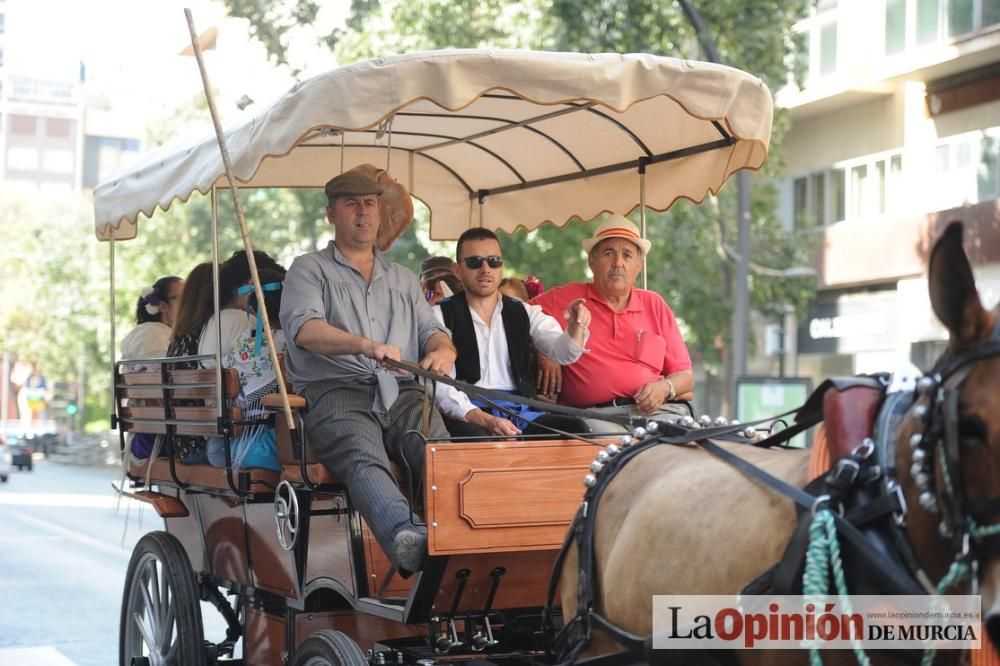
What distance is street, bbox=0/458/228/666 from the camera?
29.9 ft

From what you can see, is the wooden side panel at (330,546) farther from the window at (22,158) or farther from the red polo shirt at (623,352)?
the window at (22,158)

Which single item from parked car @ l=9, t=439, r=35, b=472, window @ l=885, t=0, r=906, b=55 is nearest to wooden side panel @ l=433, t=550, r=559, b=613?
window @ l=885, t=0, r=906, b=55

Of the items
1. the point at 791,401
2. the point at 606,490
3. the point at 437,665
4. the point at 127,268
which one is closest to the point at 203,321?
the point at 437,665

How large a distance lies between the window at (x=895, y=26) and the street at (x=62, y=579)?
1525 centimetres

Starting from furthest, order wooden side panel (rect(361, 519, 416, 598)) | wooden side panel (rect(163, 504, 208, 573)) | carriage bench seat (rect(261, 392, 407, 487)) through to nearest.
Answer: wooden side panel (rect(163, 504, 208, 573)) < carriage bench seat (rect(261, 392, 407, 487)) < wooden side panel (rect(361, 519, 416, 598))

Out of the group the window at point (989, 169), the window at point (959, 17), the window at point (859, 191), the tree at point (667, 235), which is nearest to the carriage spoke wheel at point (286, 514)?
the tree at point (667, 235)

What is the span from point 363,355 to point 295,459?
22.0 inches

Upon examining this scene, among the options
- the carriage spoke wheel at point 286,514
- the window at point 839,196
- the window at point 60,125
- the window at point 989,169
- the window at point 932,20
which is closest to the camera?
the carriage spoke wheel at point 286,514

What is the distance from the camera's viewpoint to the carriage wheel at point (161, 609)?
627 centimetres

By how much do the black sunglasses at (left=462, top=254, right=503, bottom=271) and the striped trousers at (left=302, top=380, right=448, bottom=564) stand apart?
0.73 metres

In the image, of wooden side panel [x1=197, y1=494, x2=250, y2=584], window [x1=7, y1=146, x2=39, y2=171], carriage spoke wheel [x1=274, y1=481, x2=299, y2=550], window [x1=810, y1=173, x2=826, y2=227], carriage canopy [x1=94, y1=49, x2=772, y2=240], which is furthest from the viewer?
window [x1=7, y1=146, x2=39, y2=171]

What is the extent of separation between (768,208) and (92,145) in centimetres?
8670

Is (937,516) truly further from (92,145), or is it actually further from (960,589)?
(92,145)

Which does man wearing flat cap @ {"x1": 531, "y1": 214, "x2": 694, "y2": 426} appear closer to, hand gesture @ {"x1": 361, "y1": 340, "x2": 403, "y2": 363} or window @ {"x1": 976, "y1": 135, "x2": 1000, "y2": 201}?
hand gesture @ {"x1": 361, "y1": 340, "x2": 403, "y2": 363}
